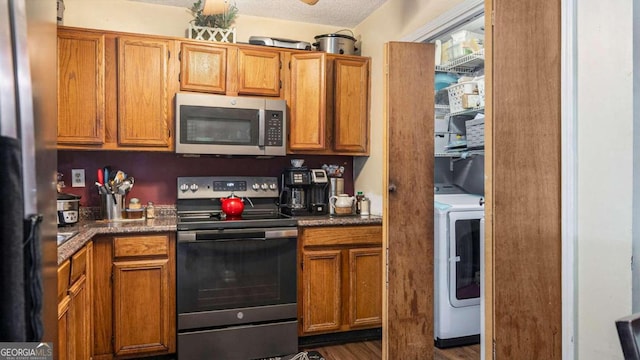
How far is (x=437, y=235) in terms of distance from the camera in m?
2.73

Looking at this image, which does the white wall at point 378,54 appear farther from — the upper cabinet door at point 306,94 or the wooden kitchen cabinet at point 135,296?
the wooden kitchen cabinet at point 135,296

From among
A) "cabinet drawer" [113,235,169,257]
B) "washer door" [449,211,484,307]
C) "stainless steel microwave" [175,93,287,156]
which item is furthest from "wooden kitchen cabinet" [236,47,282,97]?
"washer door" [449,211,484,307]

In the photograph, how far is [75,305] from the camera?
1929 millimetres

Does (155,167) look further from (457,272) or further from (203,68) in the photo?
(457,272)

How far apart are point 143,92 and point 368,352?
234 centimetres

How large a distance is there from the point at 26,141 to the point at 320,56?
2.74 metres

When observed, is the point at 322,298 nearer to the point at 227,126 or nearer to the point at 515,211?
the point at 227,126

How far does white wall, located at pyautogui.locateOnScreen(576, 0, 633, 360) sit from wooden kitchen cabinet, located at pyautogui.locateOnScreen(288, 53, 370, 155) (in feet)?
6.24

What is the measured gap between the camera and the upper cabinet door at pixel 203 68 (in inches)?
110

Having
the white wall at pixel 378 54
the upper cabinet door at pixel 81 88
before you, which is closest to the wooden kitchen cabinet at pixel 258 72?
the white wall at pixel 378 54

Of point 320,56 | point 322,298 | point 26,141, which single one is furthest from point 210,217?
point 26,141

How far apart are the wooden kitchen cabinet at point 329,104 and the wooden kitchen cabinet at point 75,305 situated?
157 cm

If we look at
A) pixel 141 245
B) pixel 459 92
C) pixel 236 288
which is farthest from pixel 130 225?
pixel 459 92

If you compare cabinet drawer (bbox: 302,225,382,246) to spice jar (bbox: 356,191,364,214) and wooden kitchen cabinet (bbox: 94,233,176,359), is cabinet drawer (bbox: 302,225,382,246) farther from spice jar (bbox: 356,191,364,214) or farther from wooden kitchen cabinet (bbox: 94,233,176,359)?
wooden kitchen cabinet (bbox: 94,233,176,359)
